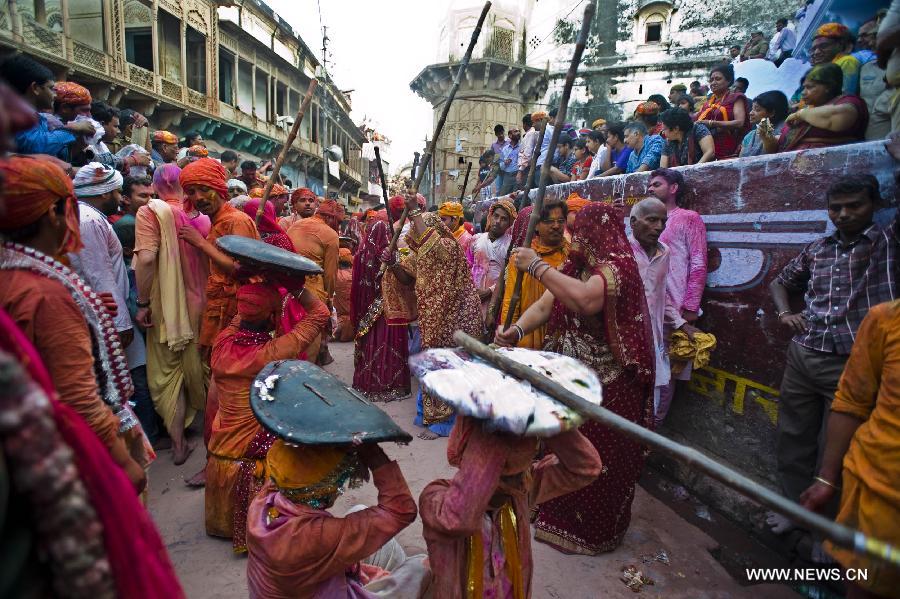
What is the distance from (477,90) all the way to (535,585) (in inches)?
1062

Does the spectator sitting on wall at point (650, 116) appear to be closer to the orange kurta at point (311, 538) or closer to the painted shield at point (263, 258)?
the painted shield at point (263, 258)

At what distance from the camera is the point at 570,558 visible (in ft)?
10.4

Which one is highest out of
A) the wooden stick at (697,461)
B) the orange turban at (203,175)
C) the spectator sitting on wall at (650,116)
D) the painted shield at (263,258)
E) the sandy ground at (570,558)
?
the spectator sitting on wall at (650,116)

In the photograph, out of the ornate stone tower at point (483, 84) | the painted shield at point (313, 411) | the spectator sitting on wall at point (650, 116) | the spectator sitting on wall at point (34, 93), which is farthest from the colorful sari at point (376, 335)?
the ornate stone tower at point (483, 84)

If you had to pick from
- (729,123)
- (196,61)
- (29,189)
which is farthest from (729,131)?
(196,61)

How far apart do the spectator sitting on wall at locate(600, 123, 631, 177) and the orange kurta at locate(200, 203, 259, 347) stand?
18.8 feet

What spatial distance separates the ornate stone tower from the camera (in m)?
26.1

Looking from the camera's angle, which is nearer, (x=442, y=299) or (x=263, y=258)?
(x=263, y=258)

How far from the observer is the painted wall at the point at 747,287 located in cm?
322

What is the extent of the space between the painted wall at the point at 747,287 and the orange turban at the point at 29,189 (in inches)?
158

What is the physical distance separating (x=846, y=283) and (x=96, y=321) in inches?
145

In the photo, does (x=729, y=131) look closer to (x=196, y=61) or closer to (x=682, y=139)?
(x=682, y=139)

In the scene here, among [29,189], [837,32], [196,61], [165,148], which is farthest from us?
[196,61]

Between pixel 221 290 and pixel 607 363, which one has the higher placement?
pixel 221 290
